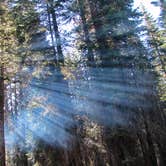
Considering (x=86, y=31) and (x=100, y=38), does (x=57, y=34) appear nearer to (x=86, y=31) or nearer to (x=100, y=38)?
(x=86, y=31)

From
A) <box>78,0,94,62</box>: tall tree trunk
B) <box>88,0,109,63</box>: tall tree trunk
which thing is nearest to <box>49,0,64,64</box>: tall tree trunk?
<box>78,0,94,62</box>: tall tree trunk

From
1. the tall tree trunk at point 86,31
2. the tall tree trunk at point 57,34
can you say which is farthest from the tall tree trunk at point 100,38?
the tall tree trunk at point 57,34

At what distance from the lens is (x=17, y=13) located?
56.9 ft

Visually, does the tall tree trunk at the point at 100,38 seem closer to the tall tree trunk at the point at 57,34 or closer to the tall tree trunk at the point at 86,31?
the tall tree trunk at the point at 86,31

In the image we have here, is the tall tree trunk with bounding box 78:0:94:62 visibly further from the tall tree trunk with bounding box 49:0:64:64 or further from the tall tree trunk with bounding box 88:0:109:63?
the tall tree trunk with bounding box 49:0:64:64

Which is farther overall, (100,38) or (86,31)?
(86,31)

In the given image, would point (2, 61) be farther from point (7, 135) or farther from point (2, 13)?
point (7, 135)

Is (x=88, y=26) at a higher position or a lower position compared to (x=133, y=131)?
higher

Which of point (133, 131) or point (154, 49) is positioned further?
point (154, 49)

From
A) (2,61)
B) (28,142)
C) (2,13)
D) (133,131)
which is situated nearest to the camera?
(2,61)

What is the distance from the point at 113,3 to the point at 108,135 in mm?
8310

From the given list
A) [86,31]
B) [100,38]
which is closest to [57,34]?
[86,31]

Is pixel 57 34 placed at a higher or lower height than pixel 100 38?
higher

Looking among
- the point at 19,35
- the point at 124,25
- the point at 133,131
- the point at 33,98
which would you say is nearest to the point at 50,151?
the point at 33,98
